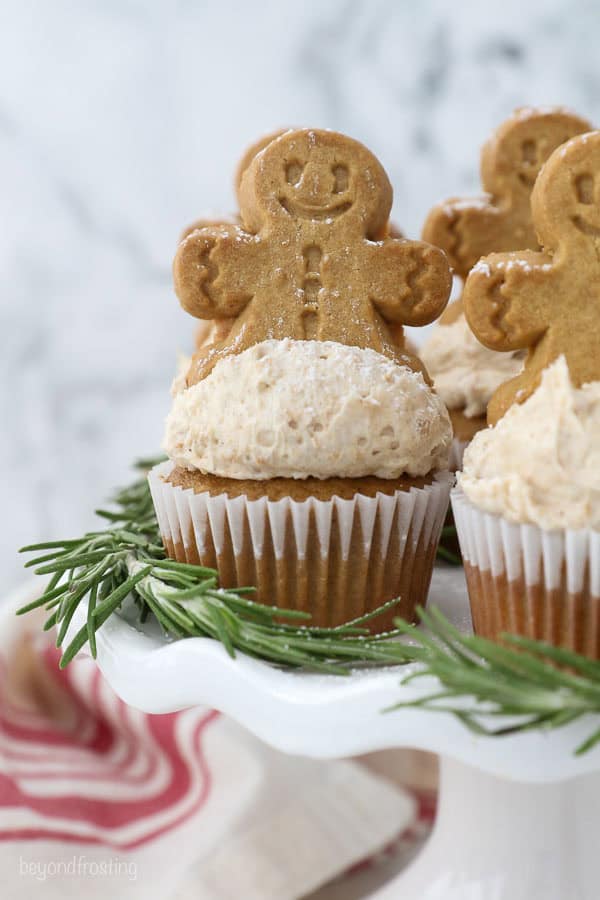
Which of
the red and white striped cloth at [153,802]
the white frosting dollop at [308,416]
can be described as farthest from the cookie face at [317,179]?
the red and white striped cloth at [153,802]

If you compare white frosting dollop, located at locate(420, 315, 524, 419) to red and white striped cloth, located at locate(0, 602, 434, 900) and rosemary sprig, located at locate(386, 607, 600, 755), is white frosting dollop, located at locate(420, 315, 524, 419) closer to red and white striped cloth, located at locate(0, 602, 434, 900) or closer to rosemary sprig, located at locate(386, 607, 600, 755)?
rosemary sprig, located at locate(386, 607, 600, 755)

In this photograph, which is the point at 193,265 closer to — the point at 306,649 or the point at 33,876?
the point at 306,649

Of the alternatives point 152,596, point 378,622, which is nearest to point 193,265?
point 152,596

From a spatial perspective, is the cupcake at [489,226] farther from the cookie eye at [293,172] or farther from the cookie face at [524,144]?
the cookie eye at [293,172]

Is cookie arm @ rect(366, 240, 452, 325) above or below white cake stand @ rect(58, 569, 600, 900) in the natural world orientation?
above

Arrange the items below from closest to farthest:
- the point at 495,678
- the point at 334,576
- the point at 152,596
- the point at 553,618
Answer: the point at 495,678 → the point at 553,618 → the point at 152,596 → the point at 334,576

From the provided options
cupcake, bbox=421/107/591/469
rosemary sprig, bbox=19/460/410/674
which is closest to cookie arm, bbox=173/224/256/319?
rosemary sprig, bbox=19/460/410/674
